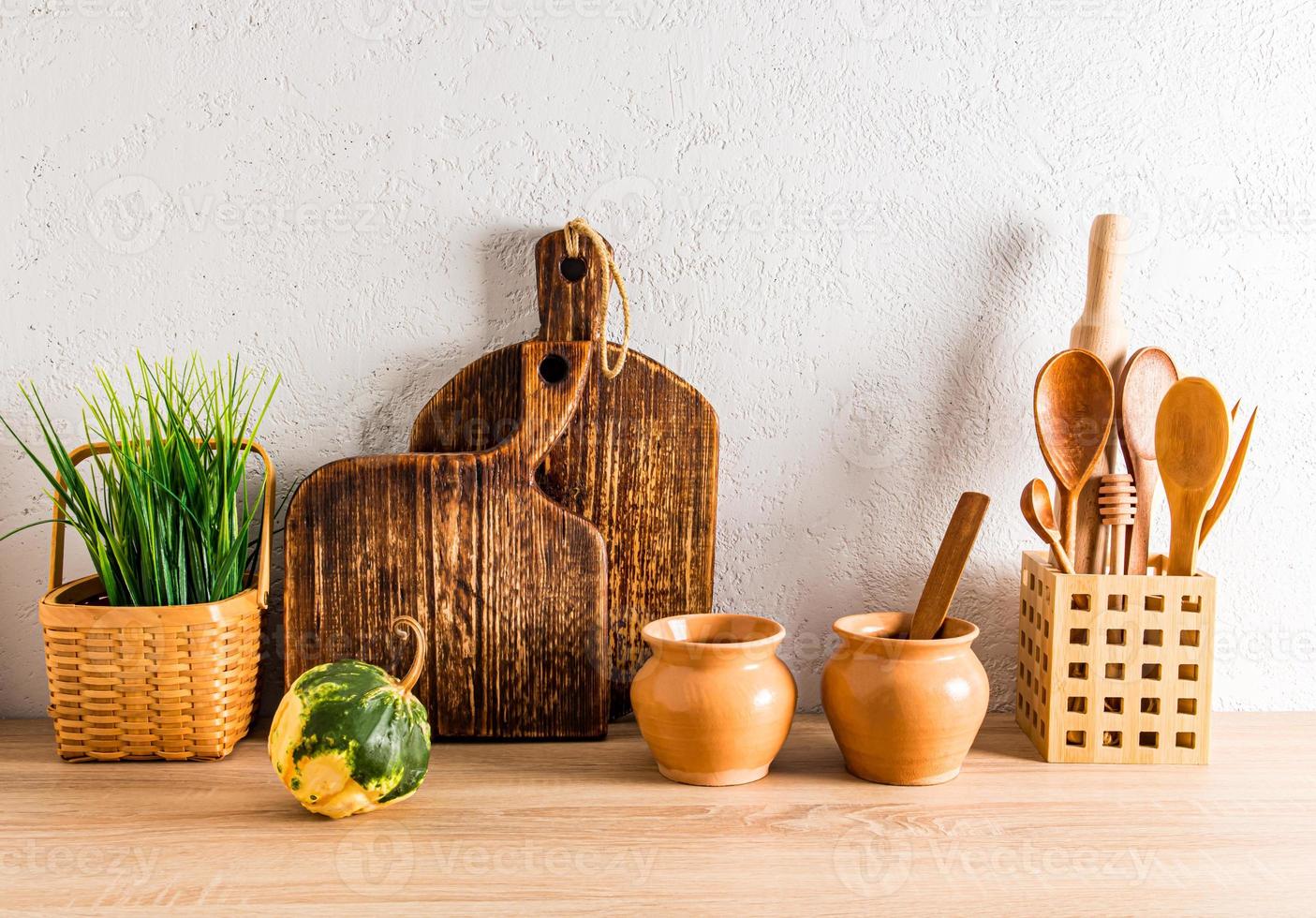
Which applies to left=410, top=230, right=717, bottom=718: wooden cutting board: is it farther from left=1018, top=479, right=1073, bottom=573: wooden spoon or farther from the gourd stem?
left=1018, top=479, right=1073, bottom=573: wooden spoon

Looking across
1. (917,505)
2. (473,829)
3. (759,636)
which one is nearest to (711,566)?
(759,636)

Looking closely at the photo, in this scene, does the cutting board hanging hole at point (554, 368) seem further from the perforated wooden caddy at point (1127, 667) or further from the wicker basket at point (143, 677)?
the perforated wooden caddy at point (1127, 667)

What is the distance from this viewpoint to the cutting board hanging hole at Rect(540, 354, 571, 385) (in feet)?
2.82

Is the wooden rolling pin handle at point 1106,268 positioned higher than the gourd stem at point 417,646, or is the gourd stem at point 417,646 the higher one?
the wooden rolling pin handle at point 1106,268

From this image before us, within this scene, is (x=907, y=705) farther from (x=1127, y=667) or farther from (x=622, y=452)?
(x=622, y=452)

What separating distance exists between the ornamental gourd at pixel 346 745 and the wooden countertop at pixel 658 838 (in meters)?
0.02

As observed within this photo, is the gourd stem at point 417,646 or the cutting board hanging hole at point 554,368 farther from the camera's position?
the cutting board hanging hole at point 554,368

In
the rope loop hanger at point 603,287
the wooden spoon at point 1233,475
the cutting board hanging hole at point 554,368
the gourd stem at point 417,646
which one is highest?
the rope loop hanger at point 603,287

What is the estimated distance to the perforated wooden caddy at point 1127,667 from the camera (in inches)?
31.1

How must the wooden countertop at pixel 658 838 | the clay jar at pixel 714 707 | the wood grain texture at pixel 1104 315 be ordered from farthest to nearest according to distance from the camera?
the wood grain texture at pixel 1104 315 < the clay jar at pixel 714 707 < the wooden countertop at pixel 658 838

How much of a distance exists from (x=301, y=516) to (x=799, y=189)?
1.81ft

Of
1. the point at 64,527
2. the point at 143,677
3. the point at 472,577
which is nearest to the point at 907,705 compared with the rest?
the point at 472,577

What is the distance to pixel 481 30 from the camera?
0.88 m

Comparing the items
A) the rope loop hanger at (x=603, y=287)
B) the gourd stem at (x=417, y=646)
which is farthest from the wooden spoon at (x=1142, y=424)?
the gourd stem at (x=417, y=646)
